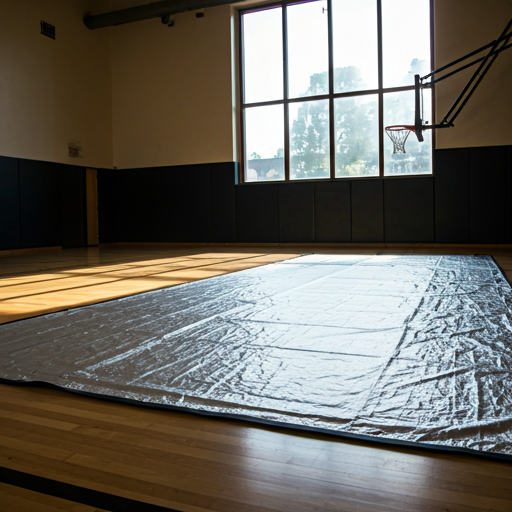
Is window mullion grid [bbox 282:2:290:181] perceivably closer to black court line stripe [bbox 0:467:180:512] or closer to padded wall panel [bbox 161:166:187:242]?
padded wall panel [bbox 161:166:187:242]

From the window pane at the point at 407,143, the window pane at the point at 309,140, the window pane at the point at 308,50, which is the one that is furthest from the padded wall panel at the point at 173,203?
the window pane at the point at 407,143

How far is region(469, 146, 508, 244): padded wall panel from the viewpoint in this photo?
8.88 metres

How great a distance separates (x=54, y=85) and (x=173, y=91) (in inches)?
100

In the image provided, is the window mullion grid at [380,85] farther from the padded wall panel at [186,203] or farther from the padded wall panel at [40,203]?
the padded wall panel at [40,203]

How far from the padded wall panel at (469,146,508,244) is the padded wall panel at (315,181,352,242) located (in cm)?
231

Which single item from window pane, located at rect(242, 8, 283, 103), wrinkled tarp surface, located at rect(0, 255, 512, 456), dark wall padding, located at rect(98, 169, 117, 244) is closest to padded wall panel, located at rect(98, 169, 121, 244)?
dark wall padding, located at rect(98, 169, 117, 244)

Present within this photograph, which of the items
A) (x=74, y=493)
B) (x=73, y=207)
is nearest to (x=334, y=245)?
(x=73, y=207)

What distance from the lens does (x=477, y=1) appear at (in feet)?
28.9

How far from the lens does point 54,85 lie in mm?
10320

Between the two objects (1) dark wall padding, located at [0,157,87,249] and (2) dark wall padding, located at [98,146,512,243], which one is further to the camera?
(1) dark wall padding, located at [0,157,87,249]

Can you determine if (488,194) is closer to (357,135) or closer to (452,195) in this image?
(452,195)

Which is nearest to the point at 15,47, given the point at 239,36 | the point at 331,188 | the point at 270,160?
the point at 239,36

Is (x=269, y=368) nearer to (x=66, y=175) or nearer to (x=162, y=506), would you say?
(x=162, y=506)

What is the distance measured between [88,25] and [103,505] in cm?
1201
